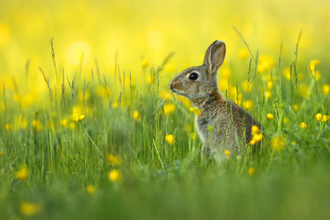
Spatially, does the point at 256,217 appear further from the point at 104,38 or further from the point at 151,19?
the point at 151,19

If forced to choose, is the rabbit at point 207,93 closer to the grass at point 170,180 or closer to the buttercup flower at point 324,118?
the grass at point 170,180

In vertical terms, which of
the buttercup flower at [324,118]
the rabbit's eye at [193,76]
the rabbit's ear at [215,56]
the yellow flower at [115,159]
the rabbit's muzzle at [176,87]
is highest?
the rabbit's ear at [215,56]

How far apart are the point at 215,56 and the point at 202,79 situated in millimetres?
352

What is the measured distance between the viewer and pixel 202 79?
19.1 ft

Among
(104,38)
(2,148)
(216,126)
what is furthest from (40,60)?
(216,126)

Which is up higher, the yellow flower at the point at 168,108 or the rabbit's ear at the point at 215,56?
the rabbit's ear at the point at 215,56

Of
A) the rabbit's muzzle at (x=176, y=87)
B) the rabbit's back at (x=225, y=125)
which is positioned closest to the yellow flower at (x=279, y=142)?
the rabbit's back at (x=225, y=125)

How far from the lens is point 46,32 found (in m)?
12.4

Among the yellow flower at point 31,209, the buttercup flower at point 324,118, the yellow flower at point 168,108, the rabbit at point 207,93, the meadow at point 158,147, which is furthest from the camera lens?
the yellow flower at point 168,108

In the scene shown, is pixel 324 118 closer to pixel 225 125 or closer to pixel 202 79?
pixel 225 125

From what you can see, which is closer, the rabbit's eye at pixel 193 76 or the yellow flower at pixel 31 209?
the yellow flower at pixel 31 209

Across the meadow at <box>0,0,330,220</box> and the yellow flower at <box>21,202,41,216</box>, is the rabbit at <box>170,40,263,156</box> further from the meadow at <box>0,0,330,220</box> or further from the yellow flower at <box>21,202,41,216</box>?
the yellow flower at <box>21,202,41,216</box>

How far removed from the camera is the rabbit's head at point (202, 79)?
5.78 m

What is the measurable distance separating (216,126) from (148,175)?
1.60 metres
